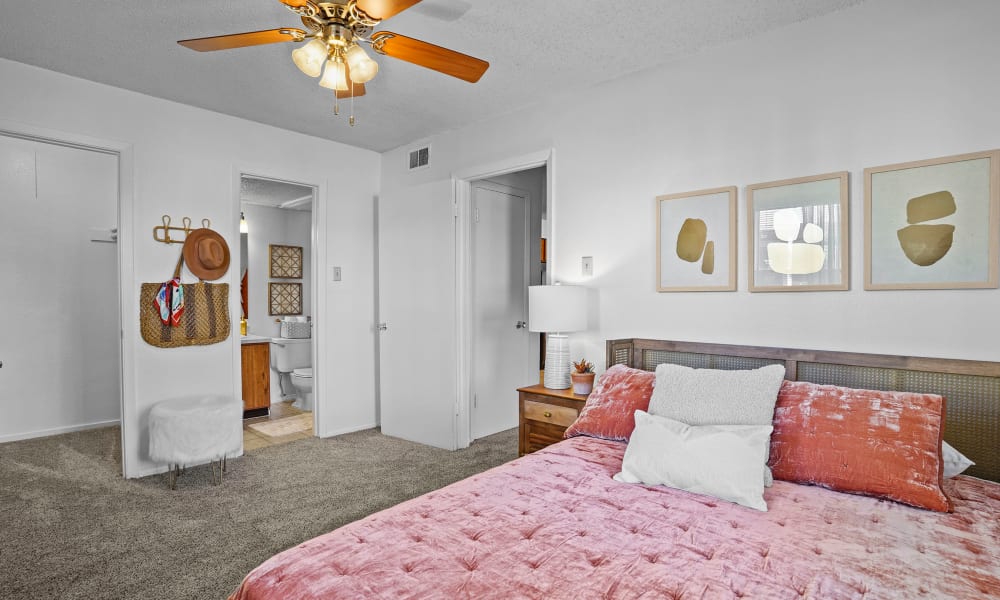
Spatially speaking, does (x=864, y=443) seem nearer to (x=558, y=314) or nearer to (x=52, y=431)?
(x=558, y=314)

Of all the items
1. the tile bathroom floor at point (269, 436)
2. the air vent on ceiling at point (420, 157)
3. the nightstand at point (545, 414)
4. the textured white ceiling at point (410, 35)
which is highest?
the textured white ceiling at point (410, 35)

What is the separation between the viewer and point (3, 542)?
98.5 inches

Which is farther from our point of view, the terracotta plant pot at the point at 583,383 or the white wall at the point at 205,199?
the white wall at the point at 205,199

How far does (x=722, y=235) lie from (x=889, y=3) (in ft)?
3.91

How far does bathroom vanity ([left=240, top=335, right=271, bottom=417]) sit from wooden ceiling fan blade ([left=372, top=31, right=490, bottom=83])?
3.88 metres

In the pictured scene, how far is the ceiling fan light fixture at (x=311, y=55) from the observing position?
1.92m

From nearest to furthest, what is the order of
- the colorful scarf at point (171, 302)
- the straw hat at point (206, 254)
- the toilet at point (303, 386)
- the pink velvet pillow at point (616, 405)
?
the pink velvet pillow at point (616, 405)
the colorful scarf at point (171, 302)
the straw hat at point (206, 254)
the toilet at point (303, 386)

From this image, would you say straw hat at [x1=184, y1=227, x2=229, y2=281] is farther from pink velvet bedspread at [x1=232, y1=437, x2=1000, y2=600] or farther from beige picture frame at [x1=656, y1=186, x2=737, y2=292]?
beige picture frame at [x1=656, y1=186, x2=737, y2=292]

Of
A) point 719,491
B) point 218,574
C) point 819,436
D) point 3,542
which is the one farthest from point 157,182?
point 819,436

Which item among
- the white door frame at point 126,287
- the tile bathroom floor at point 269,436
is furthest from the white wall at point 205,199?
the tile bathroom floor at point 269,436

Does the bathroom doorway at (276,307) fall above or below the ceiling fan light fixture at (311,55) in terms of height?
below

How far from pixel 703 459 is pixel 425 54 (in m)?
1.82

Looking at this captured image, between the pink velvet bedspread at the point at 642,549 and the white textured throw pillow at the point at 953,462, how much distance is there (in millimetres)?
64

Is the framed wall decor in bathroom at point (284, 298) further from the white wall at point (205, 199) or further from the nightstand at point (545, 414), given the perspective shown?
the nightstand at point (545, 414)
